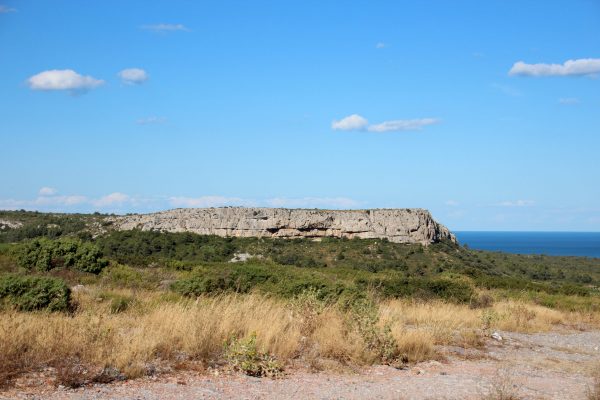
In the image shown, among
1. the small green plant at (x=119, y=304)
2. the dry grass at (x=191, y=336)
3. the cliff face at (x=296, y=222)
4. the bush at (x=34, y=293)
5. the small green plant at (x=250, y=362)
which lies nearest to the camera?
the dry grass at (x=191, y=336)

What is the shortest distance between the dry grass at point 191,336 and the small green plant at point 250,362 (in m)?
0.32

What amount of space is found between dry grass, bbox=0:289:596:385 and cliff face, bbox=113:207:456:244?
4715 cm

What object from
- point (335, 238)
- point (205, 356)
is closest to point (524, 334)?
point (205, 356)

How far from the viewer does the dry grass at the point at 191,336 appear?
23.3ft

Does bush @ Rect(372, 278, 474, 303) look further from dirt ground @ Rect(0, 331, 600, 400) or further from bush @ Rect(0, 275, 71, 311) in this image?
bush @ Rect(0, 275, 71, 311)

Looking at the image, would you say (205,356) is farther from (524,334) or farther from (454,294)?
(454,294)

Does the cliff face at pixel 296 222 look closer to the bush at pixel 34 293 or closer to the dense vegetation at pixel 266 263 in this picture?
the dense vegetation at pixel 266 263

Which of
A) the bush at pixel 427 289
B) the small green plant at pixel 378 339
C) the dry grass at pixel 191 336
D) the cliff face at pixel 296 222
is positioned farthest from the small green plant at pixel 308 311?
the cliff face at pixel 296 222

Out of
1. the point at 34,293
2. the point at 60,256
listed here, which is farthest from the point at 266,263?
the point at 34,293

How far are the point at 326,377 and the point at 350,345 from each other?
1138 mm

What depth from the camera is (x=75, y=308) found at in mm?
11406

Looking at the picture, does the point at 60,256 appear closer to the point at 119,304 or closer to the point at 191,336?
the point at 119,304

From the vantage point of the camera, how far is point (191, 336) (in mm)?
8109

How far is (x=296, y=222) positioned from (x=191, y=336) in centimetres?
5194
